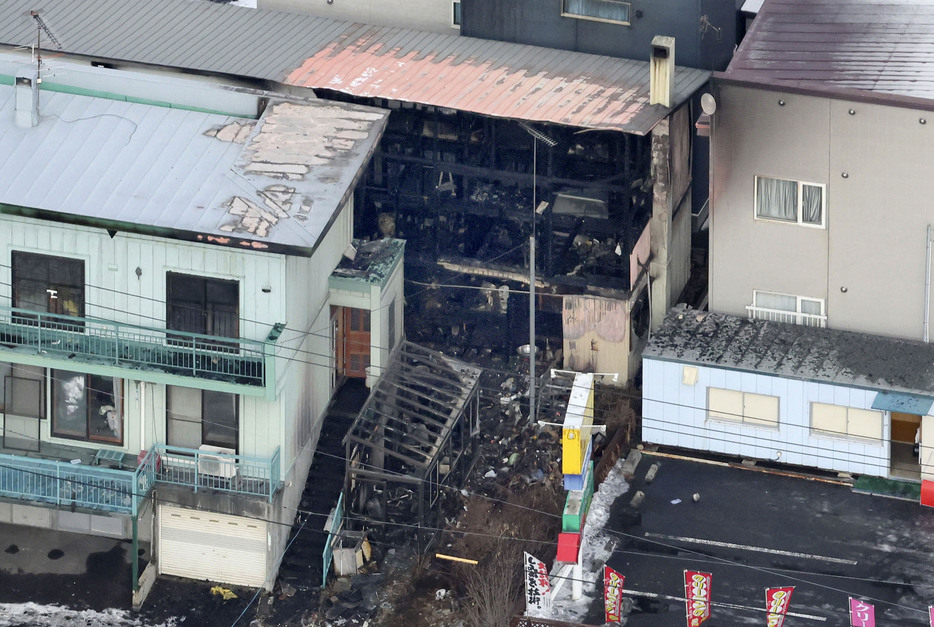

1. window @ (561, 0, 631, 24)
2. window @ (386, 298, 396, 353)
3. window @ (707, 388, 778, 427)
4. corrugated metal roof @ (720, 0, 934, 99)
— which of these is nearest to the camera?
window @ (707, 388, 778, 427)

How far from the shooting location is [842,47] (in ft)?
235

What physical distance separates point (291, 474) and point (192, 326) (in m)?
5.11

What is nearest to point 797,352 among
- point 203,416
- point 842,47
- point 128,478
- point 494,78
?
point 842,47

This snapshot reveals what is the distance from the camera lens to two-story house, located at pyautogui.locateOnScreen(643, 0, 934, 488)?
67.6 meters

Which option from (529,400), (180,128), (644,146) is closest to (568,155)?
(644,146)

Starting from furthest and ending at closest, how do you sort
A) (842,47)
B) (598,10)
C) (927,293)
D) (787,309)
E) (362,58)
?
(362,58), (598,10), (842,47), (787,309), (927,293)

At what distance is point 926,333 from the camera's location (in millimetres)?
68938

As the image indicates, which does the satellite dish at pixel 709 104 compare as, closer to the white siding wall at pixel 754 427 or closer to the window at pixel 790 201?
the window at pixel 790 201

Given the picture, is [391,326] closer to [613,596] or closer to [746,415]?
[746,415]

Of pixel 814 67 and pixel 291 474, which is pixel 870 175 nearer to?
pixel 814 67

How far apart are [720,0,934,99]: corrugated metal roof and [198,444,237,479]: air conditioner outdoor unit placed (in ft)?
57.1

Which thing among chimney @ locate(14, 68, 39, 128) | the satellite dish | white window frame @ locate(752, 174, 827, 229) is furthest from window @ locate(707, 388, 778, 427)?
chimney @ locate(14, 68, 39, 128)

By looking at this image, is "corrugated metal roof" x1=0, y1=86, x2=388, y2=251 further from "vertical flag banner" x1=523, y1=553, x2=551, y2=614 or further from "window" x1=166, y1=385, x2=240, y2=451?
"vertical flag banner" x1=523, y1=553, x2=551, y2=614

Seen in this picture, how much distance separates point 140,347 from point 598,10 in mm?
18253
